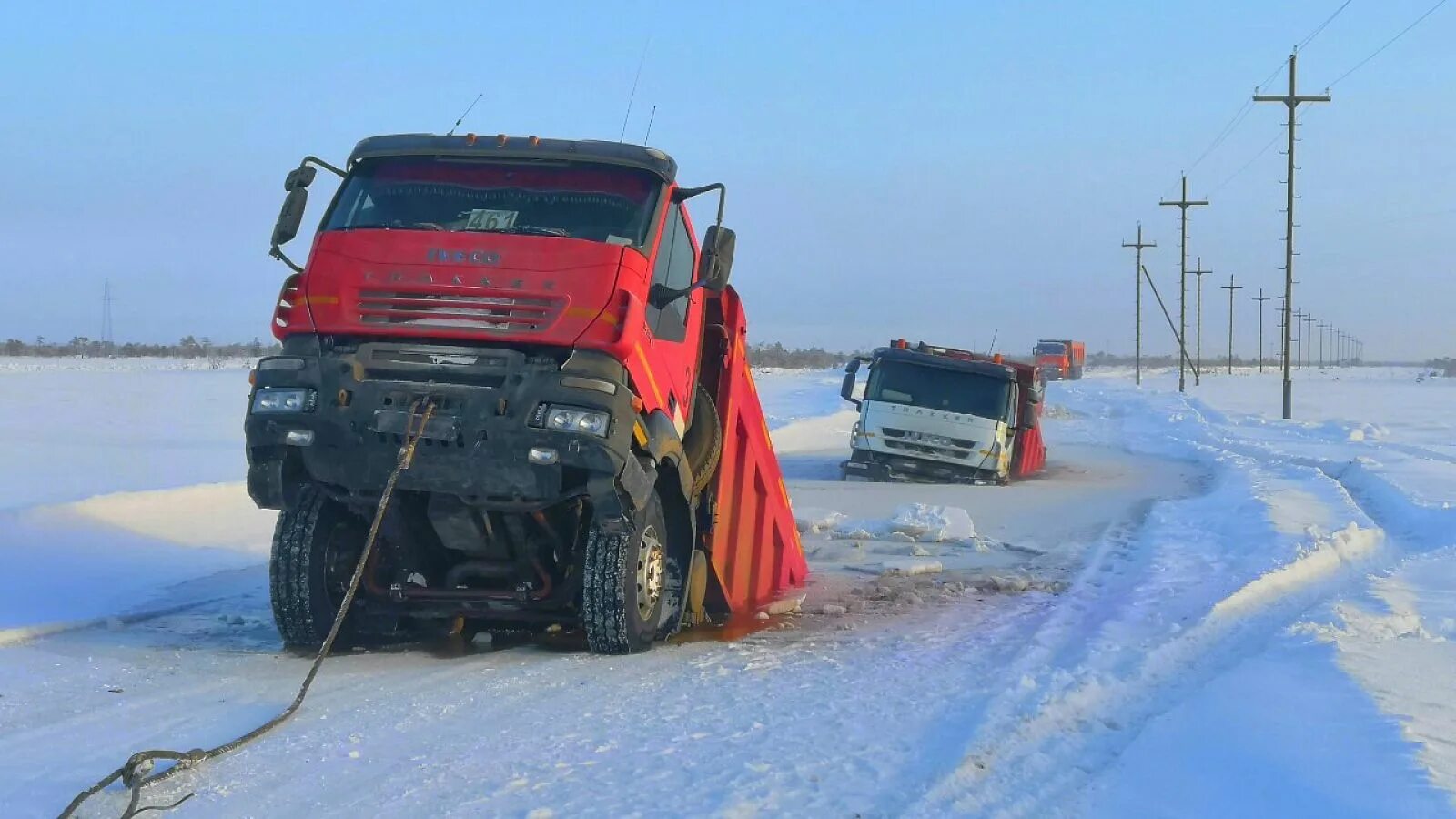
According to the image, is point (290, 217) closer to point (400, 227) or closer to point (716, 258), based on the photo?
point (400, 227)

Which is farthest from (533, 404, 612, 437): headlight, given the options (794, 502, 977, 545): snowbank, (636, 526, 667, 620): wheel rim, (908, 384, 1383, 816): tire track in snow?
(794, 502, 977, 545): snowbank

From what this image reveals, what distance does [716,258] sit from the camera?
7191 mm

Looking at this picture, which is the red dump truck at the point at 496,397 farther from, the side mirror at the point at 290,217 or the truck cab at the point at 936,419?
the truck cab at the point at 936,419

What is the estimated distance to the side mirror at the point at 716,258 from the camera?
7.17 m

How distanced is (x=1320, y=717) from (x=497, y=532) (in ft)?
13.5

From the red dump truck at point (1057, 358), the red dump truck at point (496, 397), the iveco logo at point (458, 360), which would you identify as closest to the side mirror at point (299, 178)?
the red dump truck at point (496, 397)

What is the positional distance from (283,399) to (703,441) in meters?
2.65

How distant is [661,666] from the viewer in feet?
22.1

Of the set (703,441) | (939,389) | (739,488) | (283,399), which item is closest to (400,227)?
(283,399)

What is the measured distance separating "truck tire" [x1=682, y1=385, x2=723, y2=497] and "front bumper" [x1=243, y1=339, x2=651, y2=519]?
4.62 ft

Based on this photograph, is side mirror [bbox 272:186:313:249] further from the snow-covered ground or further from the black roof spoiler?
the snow-covered ground

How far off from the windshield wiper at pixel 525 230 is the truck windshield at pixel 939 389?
1412 centimetres

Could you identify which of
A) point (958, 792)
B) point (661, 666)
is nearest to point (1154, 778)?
point (958, 792)

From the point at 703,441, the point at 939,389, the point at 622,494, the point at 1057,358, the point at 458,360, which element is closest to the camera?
the point at 458,360
